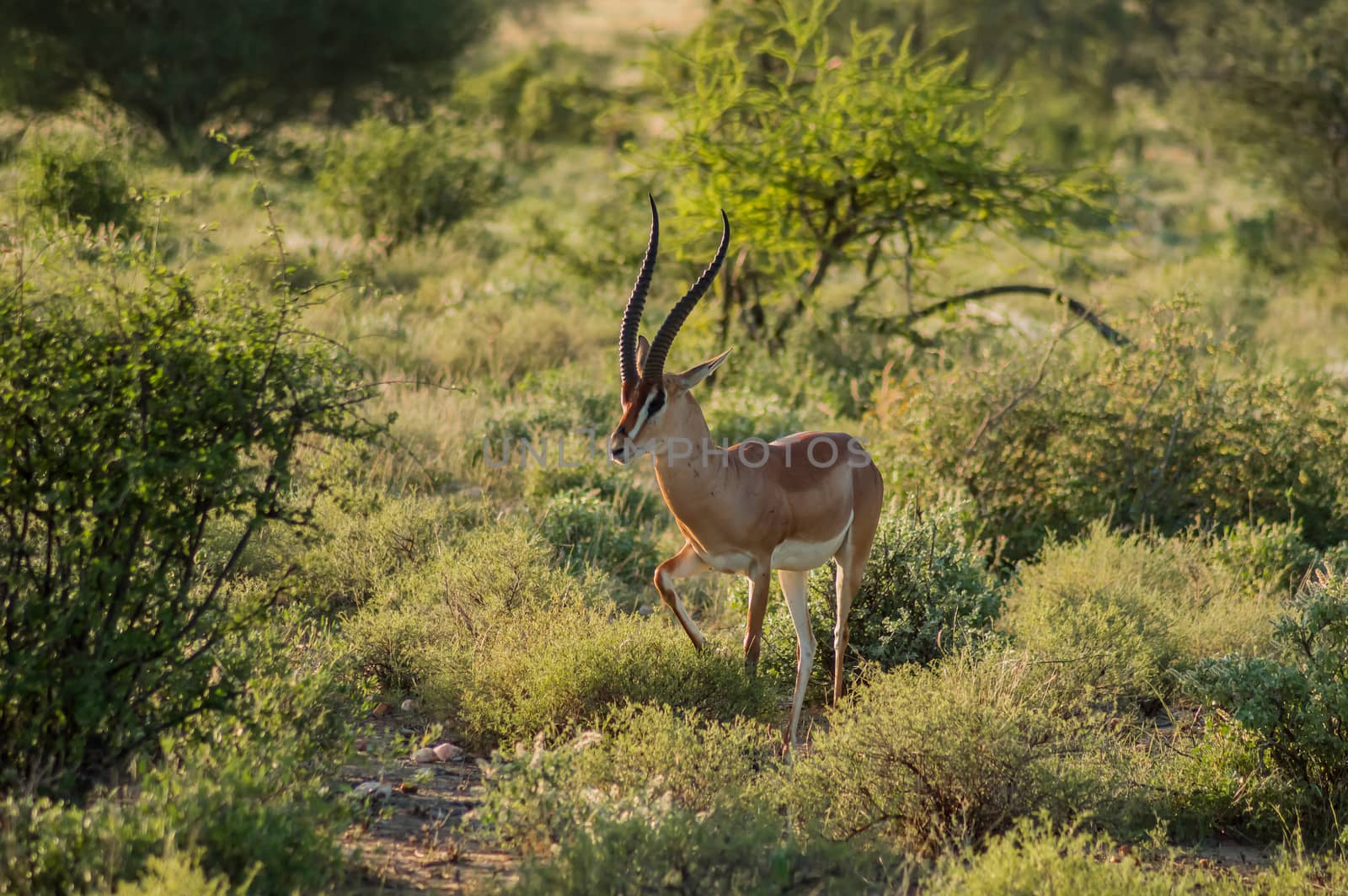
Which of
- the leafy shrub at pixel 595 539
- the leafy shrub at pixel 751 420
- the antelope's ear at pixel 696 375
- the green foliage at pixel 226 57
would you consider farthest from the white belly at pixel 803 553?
the green foliage at pixel 226 57

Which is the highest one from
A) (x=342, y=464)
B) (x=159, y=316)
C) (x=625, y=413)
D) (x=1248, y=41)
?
(x=1248, y=41)

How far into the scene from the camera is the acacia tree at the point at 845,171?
12.0 metres

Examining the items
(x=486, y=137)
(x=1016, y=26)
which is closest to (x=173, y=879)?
(x=486, y=137)

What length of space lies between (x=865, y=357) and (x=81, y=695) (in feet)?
30.6

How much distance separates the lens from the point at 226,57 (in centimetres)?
2011

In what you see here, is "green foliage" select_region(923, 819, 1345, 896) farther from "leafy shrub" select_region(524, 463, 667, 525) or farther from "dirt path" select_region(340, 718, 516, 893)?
"leafy shrub" select_region(524, 463, 667, 525)

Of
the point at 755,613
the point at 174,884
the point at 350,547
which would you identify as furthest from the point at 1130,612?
the point at 174,884

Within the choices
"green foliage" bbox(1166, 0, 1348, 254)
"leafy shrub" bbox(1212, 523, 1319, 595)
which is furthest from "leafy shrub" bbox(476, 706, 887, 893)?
"green foliage" bbox(1166, 0, 1348, 254)

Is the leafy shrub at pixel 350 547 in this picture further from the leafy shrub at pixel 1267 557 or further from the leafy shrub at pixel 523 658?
the leafy shrub at pixel 1267 557

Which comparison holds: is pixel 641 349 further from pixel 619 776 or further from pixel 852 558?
pixel 619 776

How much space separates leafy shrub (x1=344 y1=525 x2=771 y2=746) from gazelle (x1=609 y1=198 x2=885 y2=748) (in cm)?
19

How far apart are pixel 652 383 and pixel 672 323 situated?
0.31 m

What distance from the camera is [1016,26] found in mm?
35250

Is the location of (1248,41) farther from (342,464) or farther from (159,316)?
(159,316)
